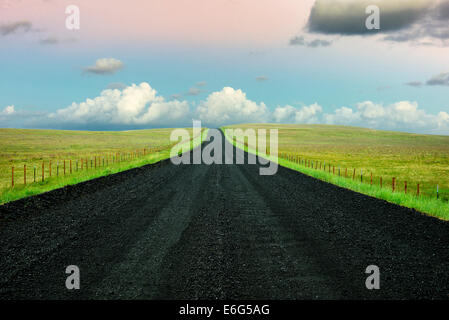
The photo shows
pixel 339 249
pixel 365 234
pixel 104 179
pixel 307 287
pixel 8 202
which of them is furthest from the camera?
pixel 104 179

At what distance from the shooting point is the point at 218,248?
6273 mm

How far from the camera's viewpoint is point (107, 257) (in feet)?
18.8

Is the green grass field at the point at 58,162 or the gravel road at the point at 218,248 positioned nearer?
the gravel road at the point at 218,248

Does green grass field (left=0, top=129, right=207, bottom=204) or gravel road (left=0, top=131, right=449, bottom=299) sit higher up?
green grass field (left=0, top=129, right=207, bottom=204)

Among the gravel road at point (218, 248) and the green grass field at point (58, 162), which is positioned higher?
the green grass field at point (58, 162)

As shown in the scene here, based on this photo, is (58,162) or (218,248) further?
(58,162)

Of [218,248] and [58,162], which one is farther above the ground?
[58,162]

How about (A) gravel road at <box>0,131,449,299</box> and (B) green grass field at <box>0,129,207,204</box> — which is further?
(B) green grass field at <box>0,129,207,204</box>

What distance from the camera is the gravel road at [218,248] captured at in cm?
461

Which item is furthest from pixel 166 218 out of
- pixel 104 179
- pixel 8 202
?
pixel 104 179

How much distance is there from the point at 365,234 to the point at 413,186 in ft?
46.4

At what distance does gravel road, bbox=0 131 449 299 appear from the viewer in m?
4.61
